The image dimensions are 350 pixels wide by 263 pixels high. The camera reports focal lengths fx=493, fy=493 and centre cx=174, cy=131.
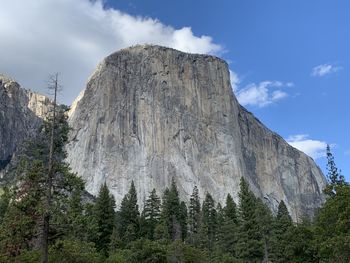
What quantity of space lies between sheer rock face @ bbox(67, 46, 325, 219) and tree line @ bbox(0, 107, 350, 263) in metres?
41.6

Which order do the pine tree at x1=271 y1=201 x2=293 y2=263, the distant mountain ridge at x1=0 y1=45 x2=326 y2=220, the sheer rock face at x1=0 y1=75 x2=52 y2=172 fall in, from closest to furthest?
the pine tree at x1=271 y1=201 x2=293 y2=263 < the distant mountain ridge at x1=0 y1=45 x2=326 y2=220 < the sheer rock face at x1=0 y1=75 x2=52 y2=172

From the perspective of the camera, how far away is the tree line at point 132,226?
1958cm

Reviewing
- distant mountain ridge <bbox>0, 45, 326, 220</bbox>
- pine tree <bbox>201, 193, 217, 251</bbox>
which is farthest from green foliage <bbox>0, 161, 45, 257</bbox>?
distant mountain ridge <bbox>0, 45, 326, 220</bbox>

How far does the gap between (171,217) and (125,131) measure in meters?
62.6

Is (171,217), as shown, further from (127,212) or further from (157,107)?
(157,107)

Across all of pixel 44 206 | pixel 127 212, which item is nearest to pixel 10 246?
pixel 44 206

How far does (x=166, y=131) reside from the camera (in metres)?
138

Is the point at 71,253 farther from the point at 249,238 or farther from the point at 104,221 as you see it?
the point at 249,238

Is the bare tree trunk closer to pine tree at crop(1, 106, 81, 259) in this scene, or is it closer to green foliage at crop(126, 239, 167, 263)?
pine tree at crop(1, 106, 81, 259)

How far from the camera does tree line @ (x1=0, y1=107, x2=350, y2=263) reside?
19.6 metres

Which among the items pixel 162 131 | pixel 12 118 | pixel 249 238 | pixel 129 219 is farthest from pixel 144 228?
pixel 12 118

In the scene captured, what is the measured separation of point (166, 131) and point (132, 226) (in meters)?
71.4

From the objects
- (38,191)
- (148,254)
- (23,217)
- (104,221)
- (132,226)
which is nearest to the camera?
(23,217)

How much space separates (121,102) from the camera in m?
142
